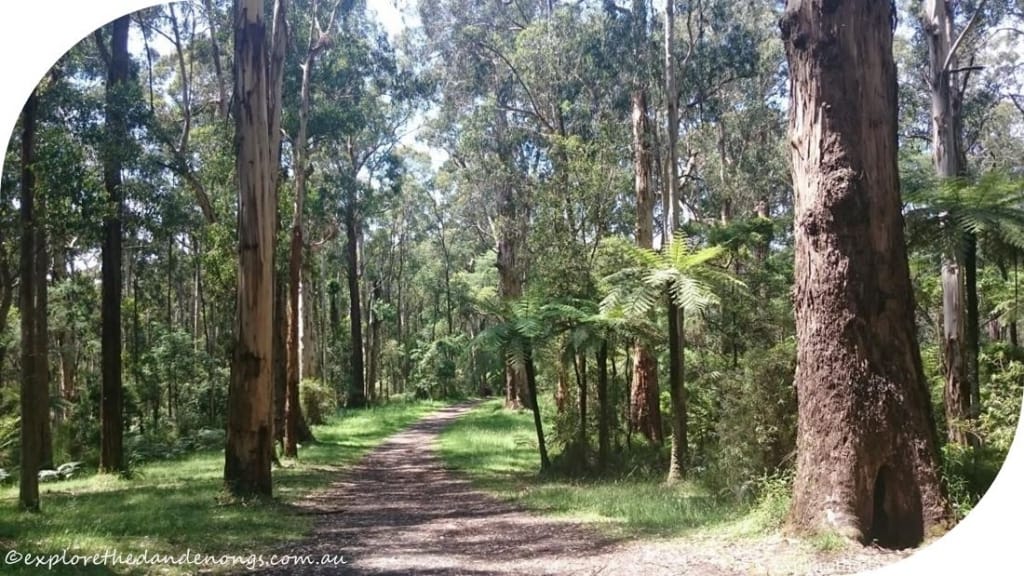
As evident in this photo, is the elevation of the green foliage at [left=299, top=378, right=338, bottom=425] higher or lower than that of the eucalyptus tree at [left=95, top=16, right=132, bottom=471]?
lower

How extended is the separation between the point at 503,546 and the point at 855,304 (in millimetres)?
2840

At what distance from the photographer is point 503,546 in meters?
5.20

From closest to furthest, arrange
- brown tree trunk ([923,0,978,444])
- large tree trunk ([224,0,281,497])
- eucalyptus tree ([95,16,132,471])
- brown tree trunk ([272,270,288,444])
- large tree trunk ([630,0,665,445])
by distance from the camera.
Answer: brown tree trunk ([923,0,978,444])
large tree trunk ([224,0,281,497])
eucalyptus tree ([95,16,132,471])
large tree trunk ([630,0,665,445])
brown tree trunk ([272,270,288,444])

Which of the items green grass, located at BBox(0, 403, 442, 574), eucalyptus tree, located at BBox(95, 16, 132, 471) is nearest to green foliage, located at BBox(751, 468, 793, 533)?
green grass, located at BBox(0, 403, 442, 574)

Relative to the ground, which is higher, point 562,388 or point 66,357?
point 66,357

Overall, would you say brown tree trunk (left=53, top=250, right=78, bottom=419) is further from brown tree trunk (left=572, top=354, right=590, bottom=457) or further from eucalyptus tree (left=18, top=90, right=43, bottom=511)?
brown tree trunk (left=572, top=354, right=590, bottom=457)

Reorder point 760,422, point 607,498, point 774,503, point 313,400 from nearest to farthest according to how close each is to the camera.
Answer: point 774,503 < point 760,422 < point 607,498 < point 313,400

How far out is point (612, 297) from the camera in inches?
257

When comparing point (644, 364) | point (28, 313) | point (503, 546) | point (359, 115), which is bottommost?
point (503, 546)

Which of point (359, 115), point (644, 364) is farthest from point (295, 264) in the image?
point (644, 364)

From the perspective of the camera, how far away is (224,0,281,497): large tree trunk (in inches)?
290

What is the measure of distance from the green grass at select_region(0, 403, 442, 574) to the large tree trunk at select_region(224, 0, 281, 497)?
487 mm

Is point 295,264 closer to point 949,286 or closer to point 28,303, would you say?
point 28,303

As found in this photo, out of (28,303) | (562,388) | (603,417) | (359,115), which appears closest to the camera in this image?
(28,303)
